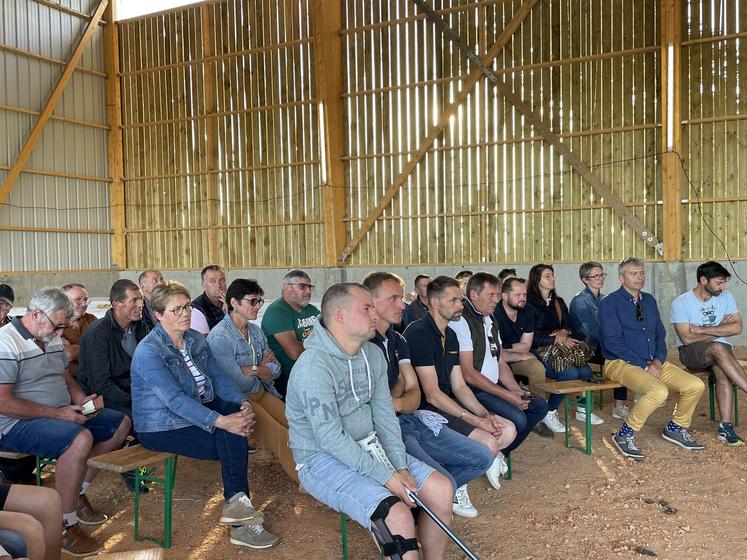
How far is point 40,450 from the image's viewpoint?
373 cm

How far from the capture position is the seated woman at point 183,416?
3.74 meters

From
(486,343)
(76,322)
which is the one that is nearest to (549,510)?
(486,343)

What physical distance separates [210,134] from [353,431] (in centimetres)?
1361

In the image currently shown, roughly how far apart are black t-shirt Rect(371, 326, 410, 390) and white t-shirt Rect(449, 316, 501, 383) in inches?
26.0

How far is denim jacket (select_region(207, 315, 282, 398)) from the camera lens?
15.0 ft

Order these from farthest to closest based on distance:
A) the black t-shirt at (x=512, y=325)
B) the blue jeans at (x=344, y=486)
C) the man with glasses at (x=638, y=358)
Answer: the black t-shirt at (x=512, y=325)
the man with glasses at (x=638, y=358)
the blue jeans at (x=344, y=486)

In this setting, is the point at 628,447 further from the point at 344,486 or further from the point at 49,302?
the point at 49,302

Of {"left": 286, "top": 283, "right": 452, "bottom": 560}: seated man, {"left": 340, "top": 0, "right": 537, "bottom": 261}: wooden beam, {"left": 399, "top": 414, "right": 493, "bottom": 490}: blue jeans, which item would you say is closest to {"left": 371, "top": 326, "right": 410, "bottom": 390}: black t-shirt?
{"left": 399, "top": 414, "right": 493, "bottom": 490}: blue jeans

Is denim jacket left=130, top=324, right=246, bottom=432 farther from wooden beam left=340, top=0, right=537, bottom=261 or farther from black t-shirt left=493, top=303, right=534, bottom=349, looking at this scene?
wooden beam left=340, top=0, right=537, bottom=261

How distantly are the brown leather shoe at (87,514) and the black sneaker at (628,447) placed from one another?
3.73m

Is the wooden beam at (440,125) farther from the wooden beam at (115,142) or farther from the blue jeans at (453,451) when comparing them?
the blue jeans at (453,451)

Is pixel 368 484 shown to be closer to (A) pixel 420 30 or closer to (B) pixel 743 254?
(B) pixel 743 254

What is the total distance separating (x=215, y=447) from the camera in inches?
152

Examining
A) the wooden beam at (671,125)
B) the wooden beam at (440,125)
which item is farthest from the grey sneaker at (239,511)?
the wooden beam at (440,125)
